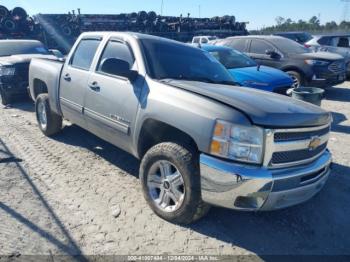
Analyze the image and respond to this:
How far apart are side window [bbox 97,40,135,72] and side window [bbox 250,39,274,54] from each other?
6.94 m

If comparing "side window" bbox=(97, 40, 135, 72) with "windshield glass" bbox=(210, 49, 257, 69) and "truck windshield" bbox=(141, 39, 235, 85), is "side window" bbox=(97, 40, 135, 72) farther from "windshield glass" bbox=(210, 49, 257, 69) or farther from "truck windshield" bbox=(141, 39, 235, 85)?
"windshield glass" bbox=(210, 49, 257, 69)

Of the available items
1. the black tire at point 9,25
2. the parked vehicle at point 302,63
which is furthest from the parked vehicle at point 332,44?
the black tire at point 9,25

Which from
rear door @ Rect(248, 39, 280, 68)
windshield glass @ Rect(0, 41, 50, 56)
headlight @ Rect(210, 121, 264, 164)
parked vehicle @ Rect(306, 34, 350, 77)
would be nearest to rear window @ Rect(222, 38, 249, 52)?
rear door @ Rect(248, 39, 280, 68)

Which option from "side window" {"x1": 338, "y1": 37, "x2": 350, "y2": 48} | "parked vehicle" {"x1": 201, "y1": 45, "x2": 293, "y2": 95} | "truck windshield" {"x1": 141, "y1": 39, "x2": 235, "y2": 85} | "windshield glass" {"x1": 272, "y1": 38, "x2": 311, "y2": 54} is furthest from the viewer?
"side window" {"x1": 338, "y1": 37, "x2": 350, "y2": 48}

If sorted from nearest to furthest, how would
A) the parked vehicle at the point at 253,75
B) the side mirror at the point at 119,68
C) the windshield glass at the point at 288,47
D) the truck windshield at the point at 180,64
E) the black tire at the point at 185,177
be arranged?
the black tire at the point at 185,177, the side mirror at the point at 119,68, the truck windshield at the point at 180,64, the parked vehicle at the point at 253,75, the windshield glass at the point at 288,47

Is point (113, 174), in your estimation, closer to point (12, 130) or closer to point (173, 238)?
point (173, 238)

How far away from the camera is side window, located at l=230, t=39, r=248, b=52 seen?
34.5 ft

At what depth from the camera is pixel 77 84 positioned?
14.6 feet

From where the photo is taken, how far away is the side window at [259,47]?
9.93 meters

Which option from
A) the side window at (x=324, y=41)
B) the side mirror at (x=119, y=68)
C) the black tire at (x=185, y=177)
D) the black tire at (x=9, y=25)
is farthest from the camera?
the black tire at (x=9, y=25)

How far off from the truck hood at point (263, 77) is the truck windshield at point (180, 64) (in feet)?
8.82

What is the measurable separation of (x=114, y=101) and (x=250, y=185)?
1909 millimetres

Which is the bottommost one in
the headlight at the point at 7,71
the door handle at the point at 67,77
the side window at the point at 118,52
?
the headlight at the point at 7,71

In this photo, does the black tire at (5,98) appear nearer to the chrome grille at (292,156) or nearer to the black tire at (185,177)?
the black tire at (185,177)
